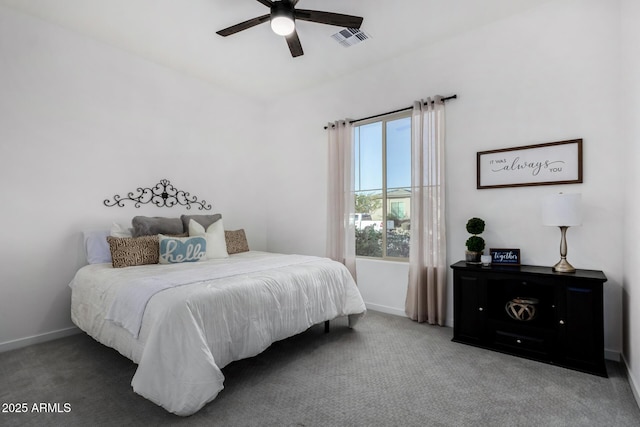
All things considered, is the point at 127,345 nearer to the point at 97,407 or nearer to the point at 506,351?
the point at 97,407

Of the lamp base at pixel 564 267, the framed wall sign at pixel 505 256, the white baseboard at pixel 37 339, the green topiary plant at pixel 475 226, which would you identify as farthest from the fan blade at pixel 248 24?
the white baseboard at pixel 37 339

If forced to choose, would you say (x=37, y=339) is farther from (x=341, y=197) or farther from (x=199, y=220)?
(x=341, y=197)

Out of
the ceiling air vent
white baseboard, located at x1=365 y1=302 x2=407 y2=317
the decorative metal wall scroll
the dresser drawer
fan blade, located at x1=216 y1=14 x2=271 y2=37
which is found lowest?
white baseboard, located at x1=365 y1=302 x2=407 y2=317

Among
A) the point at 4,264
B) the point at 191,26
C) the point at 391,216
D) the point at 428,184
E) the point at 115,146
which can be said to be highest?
the point at 191,26

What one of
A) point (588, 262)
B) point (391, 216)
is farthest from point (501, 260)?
point (391, 216)

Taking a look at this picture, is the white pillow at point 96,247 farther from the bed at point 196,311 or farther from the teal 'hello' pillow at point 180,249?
the teal 'hello' pillow at point 180,249

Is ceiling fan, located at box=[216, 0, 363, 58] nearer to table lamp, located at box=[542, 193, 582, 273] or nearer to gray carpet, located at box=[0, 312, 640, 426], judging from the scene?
table lamp, located at box=[542, 193, 582, 273]

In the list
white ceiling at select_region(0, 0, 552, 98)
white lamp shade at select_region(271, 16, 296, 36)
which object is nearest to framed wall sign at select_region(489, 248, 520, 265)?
white ceiling at select_region(0, 0, 552, 98)

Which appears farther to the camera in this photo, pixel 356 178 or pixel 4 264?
pixel 356 178

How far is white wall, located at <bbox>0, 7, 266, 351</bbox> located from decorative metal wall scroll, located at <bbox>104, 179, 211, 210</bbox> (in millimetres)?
66

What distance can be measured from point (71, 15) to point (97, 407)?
10.4 ft

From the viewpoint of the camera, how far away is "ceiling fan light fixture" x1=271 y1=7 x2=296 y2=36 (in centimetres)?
237

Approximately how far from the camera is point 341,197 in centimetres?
408

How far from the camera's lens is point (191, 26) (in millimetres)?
3109
